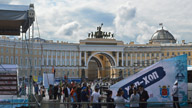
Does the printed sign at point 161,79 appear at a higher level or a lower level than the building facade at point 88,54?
lower

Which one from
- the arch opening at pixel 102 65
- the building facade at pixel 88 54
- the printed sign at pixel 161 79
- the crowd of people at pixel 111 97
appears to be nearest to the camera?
the crowd of people at pixel 111 97

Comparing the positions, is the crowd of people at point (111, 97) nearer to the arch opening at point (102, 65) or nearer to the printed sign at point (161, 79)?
the printed sign at point (161, 79)

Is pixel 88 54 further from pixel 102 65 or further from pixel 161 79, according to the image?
pixel 161 79

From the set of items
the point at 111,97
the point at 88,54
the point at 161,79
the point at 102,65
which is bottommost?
the point at 111,97

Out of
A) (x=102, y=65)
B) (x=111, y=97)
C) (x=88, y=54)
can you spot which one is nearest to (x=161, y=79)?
(x=111, y=97)

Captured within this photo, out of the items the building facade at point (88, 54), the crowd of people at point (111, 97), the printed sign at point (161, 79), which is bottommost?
the crowd of people at point (111, 97)

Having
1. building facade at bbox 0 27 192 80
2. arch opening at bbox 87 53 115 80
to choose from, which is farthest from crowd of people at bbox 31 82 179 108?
arch opening at bbox 87 53 115 80

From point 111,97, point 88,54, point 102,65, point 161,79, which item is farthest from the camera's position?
point 102,65

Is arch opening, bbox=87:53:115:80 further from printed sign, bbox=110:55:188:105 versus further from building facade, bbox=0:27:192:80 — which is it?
printed sign, bbox=110:55:188:105

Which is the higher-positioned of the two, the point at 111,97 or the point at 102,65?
the point at 102,65

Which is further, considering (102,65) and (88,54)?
(102,65)

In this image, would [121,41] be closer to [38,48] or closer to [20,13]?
[38,48]

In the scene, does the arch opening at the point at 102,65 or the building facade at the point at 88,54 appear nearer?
the building facade at the point at 88,54

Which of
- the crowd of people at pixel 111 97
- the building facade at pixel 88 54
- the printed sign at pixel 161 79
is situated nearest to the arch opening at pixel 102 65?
the building facade at pixel 88 54
